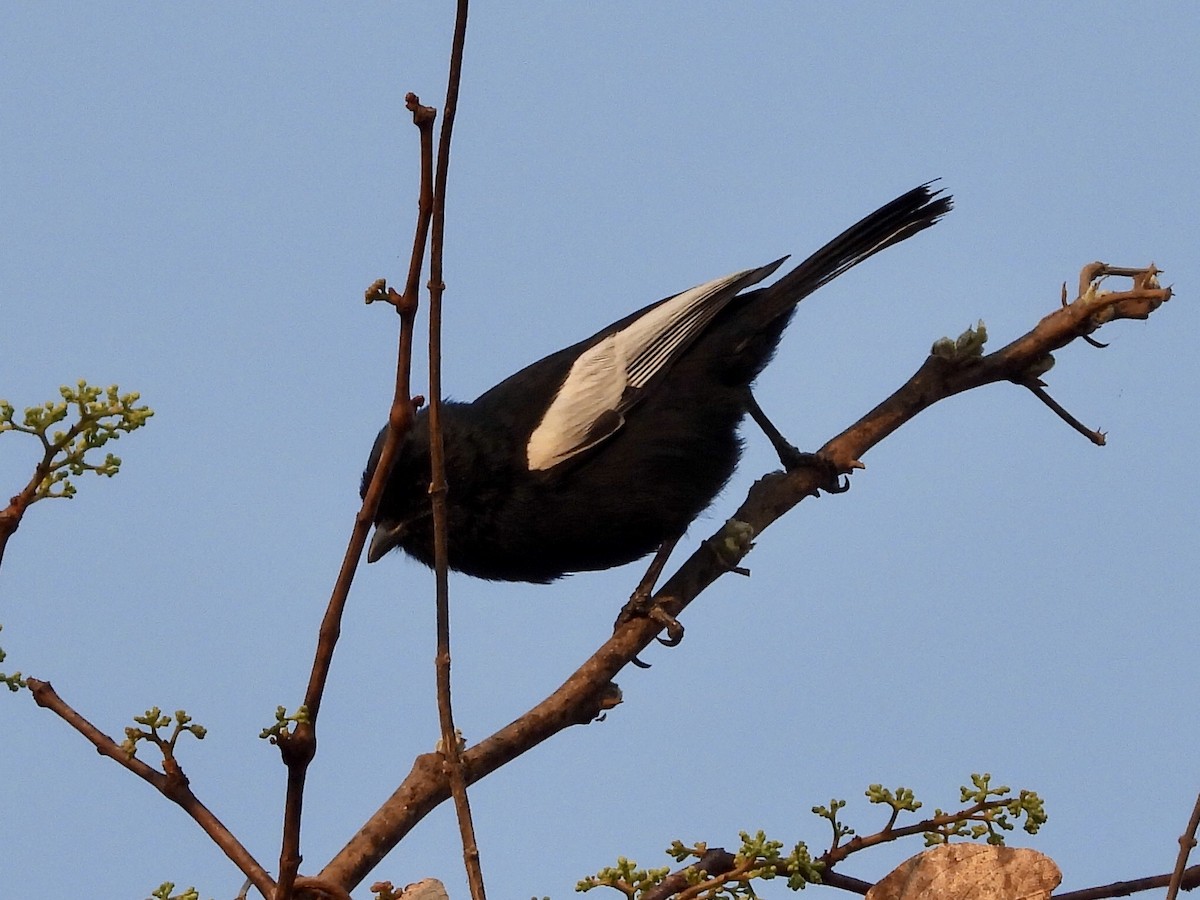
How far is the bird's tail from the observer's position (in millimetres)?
5160

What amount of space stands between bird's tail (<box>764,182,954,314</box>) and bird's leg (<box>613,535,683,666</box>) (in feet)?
3.42

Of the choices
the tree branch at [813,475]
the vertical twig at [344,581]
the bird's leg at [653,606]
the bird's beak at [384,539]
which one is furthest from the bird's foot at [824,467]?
the vertical twig at [344,581]

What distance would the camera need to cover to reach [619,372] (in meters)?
5.21

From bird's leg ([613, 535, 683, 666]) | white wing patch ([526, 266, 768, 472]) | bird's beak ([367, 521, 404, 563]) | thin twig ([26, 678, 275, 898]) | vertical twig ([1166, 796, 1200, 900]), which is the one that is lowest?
vertical twig ([1166, 796, 1200, 900])

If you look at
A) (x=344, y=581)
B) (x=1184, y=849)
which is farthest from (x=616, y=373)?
(x=1184, y=849)

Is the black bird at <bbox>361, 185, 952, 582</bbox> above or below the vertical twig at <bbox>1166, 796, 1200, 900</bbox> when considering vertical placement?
→ above

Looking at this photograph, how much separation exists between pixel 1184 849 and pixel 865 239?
126 inches

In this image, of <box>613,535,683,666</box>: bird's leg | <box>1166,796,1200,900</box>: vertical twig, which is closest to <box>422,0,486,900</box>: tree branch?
<box>1166,796,1200,900</box>: vertical twig

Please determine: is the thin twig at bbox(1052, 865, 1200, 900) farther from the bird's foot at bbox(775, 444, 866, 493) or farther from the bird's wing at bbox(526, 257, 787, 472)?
the bird's wing at bbox(526, 257, 787, 472)

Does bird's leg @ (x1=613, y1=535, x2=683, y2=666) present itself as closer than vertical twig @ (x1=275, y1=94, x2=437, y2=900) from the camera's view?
No

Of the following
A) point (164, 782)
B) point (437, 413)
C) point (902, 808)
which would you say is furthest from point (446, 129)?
point (902, 808)

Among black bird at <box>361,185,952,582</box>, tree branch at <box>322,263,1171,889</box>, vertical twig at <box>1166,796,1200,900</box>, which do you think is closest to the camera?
vertical twig at <box>1166,796,1200,900</box>

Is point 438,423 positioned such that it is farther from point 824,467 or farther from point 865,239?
point 865,239

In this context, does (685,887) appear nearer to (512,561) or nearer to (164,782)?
(164,782)
